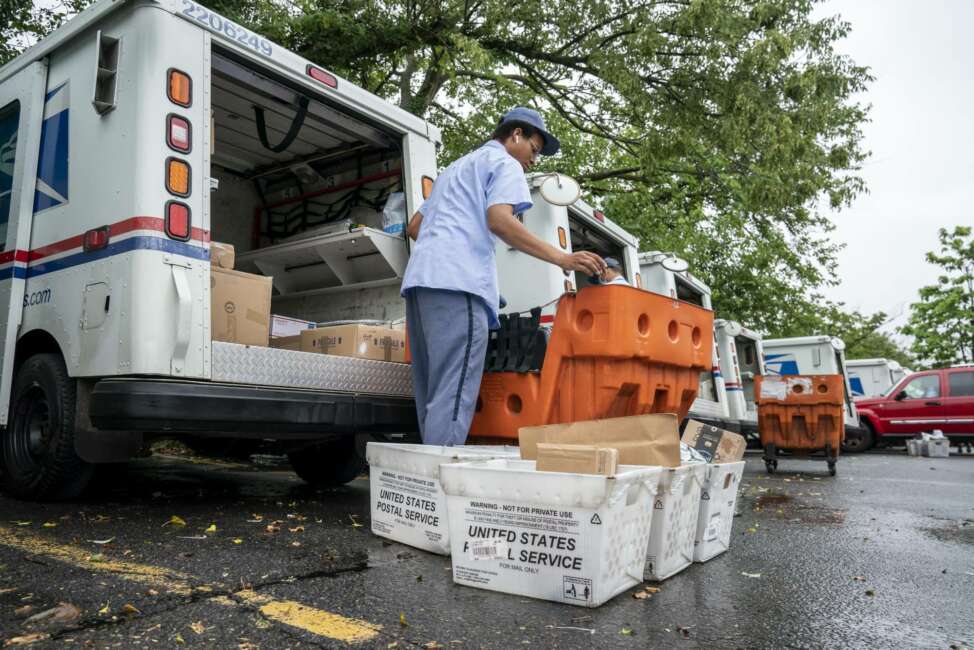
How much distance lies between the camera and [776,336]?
2134 cm

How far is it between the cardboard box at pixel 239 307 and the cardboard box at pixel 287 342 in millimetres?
508

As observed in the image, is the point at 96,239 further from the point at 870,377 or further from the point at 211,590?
the point at 870,377

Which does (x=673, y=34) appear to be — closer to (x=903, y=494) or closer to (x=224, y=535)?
(x=903, y=494)

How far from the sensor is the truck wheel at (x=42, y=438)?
3.65 meters

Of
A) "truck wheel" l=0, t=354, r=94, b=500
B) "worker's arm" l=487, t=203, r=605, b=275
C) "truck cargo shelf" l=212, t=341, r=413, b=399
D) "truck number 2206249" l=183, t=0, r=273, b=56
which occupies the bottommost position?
"truck wheel" l=0, t=354, r=94, b=500

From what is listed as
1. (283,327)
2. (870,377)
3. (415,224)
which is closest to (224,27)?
(415,224)

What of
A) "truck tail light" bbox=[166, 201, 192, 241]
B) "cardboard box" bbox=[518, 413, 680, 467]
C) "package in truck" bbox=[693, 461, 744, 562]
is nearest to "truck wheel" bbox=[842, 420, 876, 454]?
"package in truck" bbox=[693, 461, 744, 562]

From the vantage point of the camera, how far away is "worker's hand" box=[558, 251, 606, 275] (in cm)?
351

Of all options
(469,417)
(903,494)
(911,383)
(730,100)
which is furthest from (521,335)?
(911,383)

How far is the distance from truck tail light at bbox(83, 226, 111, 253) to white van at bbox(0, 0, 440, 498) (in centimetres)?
1

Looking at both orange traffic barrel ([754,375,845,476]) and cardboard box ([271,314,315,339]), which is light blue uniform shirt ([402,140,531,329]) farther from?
orange traffic barrel ([754,375,845,476])

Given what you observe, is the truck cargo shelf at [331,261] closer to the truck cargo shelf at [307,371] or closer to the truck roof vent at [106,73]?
the truck cargo shelf at [307,371]

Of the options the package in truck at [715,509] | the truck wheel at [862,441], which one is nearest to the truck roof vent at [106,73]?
the package in truck at [715,509]

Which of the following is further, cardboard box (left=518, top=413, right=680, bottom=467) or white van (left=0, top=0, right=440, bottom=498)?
white van (left=0, top=0, right=440, bottom=498)
